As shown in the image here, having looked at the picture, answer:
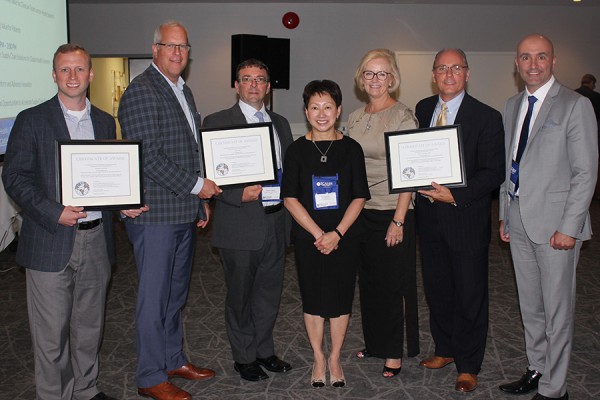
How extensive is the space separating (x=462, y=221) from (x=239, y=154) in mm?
1252

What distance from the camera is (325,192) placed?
3061mm

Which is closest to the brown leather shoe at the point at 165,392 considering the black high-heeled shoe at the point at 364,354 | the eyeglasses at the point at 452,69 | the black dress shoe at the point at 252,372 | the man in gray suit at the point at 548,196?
the black dress shoe at the point at 252,372

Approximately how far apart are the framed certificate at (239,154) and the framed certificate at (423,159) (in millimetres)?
632

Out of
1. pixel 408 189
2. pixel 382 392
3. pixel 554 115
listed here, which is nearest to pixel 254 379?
pixel 382 392

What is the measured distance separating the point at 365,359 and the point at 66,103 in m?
2.31

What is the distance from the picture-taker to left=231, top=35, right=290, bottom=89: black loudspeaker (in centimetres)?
876

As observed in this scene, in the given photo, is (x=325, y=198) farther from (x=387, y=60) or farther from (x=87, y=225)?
(x=87, y=225)

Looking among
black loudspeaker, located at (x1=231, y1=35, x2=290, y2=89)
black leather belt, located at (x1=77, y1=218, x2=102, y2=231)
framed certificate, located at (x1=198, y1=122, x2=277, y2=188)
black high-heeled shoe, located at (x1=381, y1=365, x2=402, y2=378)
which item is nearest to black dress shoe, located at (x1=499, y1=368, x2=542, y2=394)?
black high-heeled shoe, located at (x1=381, y1=365, x2=402, y2=378)

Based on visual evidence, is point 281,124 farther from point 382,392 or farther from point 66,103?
point 382,392

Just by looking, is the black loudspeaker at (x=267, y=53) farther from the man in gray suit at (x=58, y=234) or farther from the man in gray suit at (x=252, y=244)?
the man in gray suit at (x=58, y=234)

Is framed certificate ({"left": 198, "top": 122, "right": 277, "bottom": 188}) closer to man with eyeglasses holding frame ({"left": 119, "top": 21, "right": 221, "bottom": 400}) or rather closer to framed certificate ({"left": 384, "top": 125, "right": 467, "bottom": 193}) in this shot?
man with eyeglasses holding frame ({"left": 119, "top": 21, "right": 221, "bottom": 400})

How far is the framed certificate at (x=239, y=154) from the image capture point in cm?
302

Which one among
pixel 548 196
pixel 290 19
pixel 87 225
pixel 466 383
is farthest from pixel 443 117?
pixel 290 19

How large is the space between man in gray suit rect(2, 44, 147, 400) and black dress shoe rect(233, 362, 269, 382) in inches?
36.0
